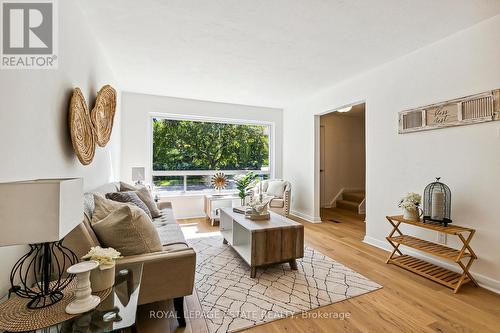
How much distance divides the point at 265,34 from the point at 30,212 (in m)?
2.48

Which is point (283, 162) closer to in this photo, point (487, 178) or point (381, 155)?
point (381, 155)

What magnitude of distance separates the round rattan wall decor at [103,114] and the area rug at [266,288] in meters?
1.83

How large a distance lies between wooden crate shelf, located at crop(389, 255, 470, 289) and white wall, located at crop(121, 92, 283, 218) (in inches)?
143

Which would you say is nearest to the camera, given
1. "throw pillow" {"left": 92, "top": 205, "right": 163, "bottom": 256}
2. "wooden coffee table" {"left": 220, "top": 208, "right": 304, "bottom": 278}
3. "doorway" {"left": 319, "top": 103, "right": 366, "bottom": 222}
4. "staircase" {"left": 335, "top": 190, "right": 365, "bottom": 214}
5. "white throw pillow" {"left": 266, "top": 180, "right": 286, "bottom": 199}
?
"throw pillow" {"left": 92, "top": 205, "right": 163, "bottom": 256}

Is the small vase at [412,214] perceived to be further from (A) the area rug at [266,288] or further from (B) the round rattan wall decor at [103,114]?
(B) the round rattan wall decor at [103,114]

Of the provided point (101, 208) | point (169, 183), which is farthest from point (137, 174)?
point (101, 208)

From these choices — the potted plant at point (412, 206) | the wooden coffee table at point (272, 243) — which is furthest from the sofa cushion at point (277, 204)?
the potted plant at point (412, 206)

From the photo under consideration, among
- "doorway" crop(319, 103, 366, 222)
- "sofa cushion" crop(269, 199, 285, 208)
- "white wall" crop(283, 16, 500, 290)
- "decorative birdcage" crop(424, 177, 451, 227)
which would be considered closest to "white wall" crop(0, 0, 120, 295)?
"sofa cushion" crop(269, 199, 285, 208)

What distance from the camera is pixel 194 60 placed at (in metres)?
3.16

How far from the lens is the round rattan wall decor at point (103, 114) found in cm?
245

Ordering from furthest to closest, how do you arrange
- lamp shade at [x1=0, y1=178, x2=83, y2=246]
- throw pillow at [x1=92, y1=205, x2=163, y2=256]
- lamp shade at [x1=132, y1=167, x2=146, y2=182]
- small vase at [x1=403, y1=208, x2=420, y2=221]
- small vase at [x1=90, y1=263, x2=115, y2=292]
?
lamp shade at [x1=132, y1=167, x2=146, y2=182] → small vase at [x1=403, y1=208, x2=420, y2=221] → throw pillow at [x1=92, y1=205, x2=163, y2=256] → small vase at [x1=90, y1=263, x2=115, y2=292] → lamp shade at [x1=0, y1=178, x2=83, y2=246]

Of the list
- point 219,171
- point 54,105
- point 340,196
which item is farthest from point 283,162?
point 54,105

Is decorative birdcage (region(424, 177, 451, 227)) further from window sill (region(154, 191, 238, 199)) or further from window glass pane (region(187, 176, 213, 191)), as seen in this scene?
window glass pane (region(187, 176, 213, 191))

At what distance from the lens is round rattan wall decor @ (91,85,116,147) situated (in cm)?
245
